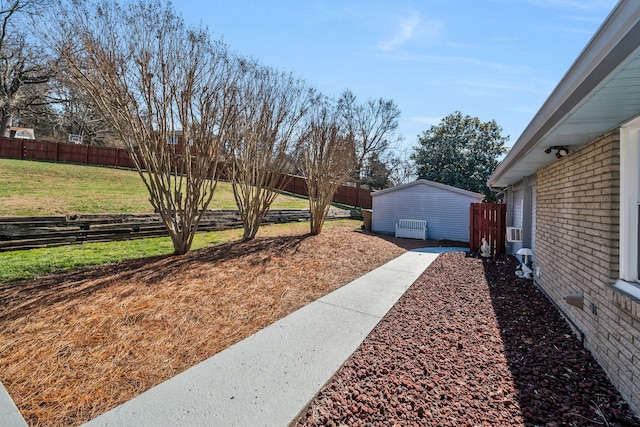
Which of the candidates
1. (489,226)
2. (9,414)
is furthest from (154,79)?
(489,226)

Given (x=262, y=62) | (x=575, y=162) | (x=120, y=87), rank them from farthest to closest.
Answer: (x=262, y=62) → (x=120, y=87) → (x=575, y=162)

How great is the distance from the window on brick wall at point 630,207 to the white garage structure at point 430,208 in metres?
9.98

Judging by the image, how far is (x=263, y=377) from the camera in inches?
95.4

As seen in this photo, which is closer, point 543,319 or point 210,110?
point 543,319

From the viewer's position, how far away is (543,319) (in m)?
3.84

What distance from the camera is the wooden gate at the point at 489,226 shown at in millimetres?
9000

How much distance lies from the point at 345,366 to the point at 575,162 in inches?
150

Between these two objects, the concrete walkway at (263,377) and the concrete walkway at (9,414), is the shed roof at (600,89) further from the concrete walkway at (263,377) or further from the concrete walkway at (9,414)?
the concrete walkway at (9,414)

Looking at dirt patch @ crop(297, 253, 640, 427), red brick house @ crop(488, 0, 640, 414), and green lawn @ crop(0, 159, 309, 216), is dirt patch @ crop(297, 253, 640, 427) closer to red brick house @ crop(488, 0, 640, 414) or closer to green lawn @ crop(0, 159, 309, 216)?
red brick house @ crop(488, 0, 640, 414)

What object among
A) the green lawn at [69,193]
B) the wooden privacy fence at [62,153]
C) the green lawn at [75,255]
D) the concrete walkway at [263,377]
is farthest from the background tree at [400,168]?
the concrete walkway at [263,377]

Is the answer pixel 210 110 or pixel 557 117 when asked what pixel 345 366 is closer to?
pixel 557 117

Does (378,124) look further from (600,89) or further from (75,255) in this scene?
(600,89)

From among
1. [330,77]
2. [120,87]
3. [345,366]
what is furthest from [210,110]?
[345,366]

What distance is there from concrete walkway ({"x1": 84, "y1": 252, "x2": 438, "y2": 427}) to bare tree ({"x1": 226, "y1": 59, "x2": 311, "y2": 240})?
15.2 feet
